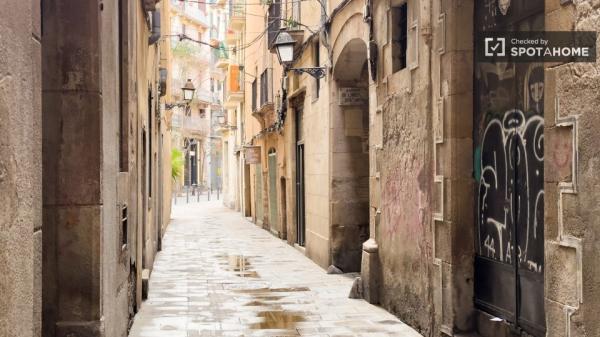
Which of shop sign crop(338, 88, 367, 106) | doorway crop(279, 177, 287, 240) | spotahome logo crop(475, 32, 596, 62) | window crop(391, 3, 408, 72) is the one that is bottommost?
doorway crop(279, 177, 287, 240)

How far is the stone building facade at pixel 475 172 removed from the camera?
4500 mm

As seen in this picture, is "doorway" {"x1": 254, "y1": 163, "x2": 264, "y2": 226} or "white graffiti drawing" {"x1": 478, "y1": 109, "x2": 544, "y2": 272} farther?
"doorway" {"x1": 254, "y1": 163, "x2": 264, "y2": 226}

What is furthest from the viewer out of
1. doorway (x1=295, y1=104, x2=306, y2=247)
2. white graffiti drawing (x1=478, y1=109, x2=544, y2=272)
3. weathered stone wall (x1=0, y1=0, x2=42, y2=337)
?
doorway (x1=295, y1=104, x2=306, y2=247)

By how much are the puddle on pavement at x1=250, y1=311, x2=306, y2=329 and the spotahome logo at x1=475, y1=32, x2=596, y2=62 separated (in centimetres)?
350

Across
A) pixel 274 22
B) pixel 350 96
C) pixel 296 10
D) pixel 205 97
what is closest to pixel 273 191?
pixel 274 22

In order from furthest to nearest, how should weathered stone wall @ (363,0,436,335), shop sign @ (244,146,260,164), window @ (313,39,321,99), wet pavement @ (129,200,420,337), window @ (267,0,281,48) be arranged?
1. shop sign @ (244,146,260,164)
2. window @ (267,0,281,48)
3. window @ (313,39,321,99)
4. wet pavement @ (129,200,420,337)
5. weathered stone wall @ (363,0,436,335)

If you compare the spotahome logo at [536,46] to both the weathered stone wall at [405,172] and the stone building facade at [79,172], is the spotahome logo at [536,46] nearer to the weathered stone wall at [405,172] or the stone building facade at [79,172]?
the weathered stone wall at [405,172]

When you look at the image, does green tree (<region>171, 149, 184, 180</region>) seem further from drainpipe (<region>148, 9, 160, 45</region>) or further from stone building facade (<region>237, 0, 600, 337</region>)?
stone building facade (<region>237, 0, 600, 337</region>)

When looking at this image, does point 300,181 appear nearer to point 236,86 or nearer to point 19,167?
point 19,167

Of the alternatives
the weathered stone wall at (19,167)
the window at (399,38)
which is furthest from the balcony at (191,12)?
the weathered stone wall at (19,167)

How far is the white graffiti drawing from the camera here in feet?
18.4

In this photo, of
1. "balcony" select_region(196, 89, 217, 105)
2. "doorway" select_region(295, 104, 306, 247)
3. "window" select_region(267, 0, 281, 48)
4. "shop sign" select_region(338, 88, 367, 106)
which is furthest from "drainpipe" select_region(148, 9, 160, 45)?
"balcony" select_region(196, 89, 217, 105)

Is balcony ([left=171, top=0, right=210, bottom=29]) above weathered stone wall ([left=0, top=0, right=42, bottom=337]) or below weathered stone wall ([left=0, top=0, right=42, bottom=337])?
above

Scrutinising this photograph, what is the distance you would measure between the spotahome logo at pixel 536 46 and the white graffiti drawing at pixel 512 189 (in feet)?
1.60
